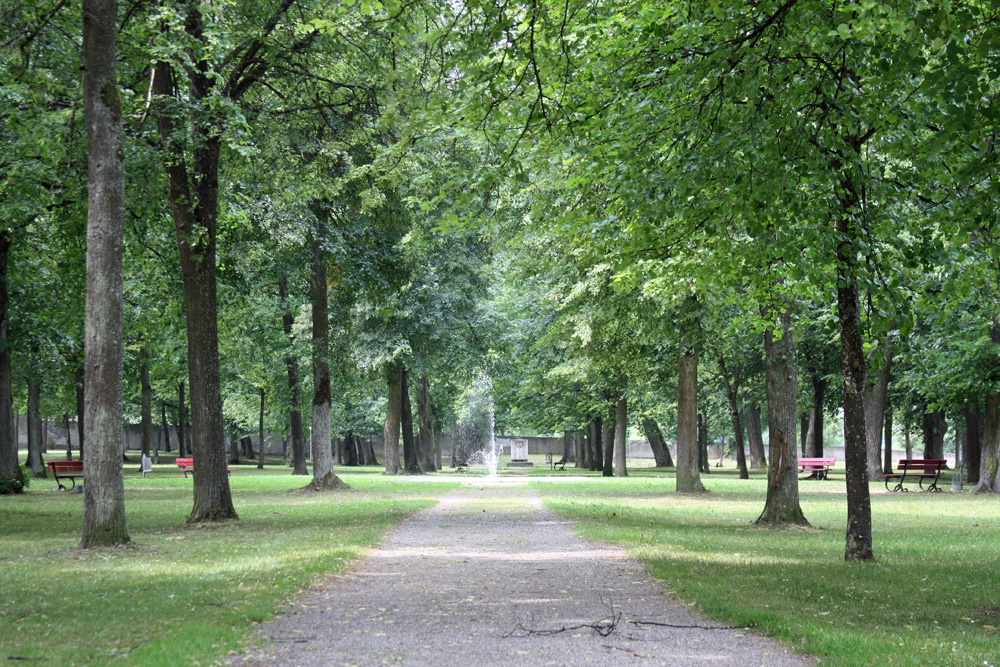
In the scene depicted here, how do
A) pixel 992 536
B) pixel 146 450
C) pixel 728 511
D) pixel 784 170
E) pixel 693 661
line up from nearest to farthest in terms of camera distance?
1. pixel 693 661
2. pixel 784 170
3. pixel 992 536
4. pixel 728 511
5. pixel 146 450

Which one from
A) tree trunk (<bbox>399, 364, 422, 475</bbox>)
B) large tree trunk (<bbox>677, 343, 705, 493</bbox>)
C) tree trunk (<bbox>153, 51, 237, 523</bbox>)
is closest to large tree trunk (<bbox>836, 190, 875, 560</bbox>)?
tree trunk (<bbox>153, 51, 237, 523</bbox>)

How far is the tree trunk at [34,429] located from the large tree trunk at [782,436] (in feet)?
84.0

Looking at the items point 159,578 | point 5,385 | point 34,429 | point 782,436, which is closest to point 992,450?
point 782,436

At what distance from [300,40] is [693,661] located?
1254 centimetres

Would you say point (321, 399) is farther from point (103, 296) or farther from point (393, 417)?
point (103, 296)

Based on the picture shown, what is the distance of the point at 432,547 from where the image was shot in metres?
11.9

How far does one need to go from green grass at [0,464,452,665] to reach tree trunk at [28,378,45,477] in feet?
54.8

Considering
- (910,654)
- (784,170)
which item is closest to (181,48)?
(784,170)

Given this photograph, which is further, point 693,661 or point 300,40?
point 300,40

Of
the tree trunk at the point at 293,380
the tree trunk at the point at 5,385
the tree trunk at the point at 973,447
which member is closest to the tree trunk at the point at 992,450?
the tree trunk at the point at 973,447

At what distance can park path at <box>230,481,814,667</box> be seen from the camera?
575cm

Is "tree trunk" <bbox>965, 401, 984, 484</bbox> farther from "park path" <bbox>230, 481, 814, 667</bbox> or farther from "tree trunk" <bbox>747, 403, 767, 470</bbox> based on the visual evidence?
"park path" <bbox>230, 481, 814, 667</bbox>

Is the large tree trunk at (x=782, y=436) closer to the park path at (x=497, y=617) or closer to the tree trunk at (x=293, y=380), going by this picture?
the park path at (x=497, y=617)

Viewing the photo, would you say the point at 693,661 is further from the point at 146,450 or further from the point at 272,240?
the point at 146,450
